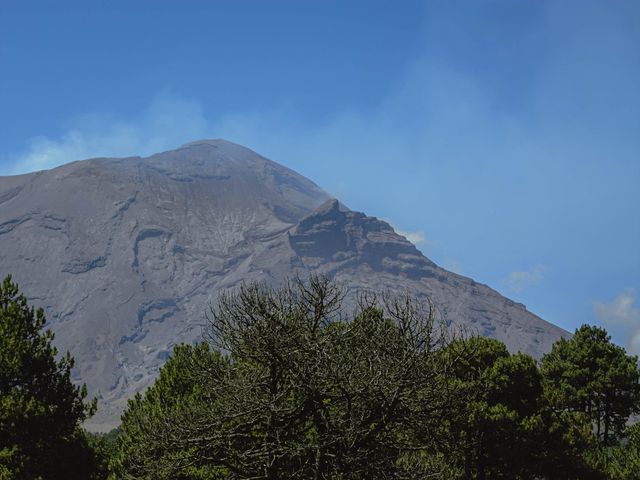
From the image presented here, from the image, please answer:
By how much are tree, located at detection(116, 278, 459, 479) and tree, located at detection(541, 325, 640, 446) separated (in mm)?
30963

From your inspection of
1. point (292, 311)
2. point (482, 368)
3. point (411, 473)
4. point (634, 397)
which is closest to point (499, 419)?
point (482, 368)

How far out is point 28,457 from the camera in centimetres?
2603

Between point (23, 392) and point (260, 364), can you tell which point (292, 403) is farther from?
point (23, 392)

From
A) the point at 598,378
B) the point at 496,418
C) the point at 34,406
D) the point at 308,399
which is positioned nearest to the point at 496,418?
the point at 496,418

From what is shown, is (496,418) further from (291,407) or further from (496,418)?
(291,407)

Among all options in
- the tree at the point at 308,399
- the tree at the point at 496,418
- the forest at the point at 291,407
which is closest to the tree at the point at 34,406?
the forest at the point at 291,407

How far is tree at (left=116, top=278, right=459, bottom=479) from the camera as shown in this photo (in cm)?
2069

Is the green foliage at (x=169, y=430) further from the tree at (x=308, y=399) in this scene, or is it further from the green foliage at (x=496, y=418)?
the green foliage at (x=496, y=418)

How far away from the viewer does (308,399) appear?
21.1 meters

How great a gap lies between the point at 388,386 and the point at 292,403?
11.1ft

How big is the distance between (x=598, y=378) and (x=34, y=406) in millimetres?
40231

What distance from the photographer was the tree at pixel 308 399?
20.7 metres

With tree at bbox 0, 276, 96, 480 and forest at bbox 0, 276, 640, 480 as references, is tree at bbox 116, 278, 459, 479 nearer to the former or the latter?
forest at bbox 0, 276, 640, 480

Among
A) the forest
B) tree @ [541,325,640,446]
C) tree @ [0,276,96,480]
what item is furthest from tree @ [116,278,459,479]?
tree @ [541,325,640,446]
